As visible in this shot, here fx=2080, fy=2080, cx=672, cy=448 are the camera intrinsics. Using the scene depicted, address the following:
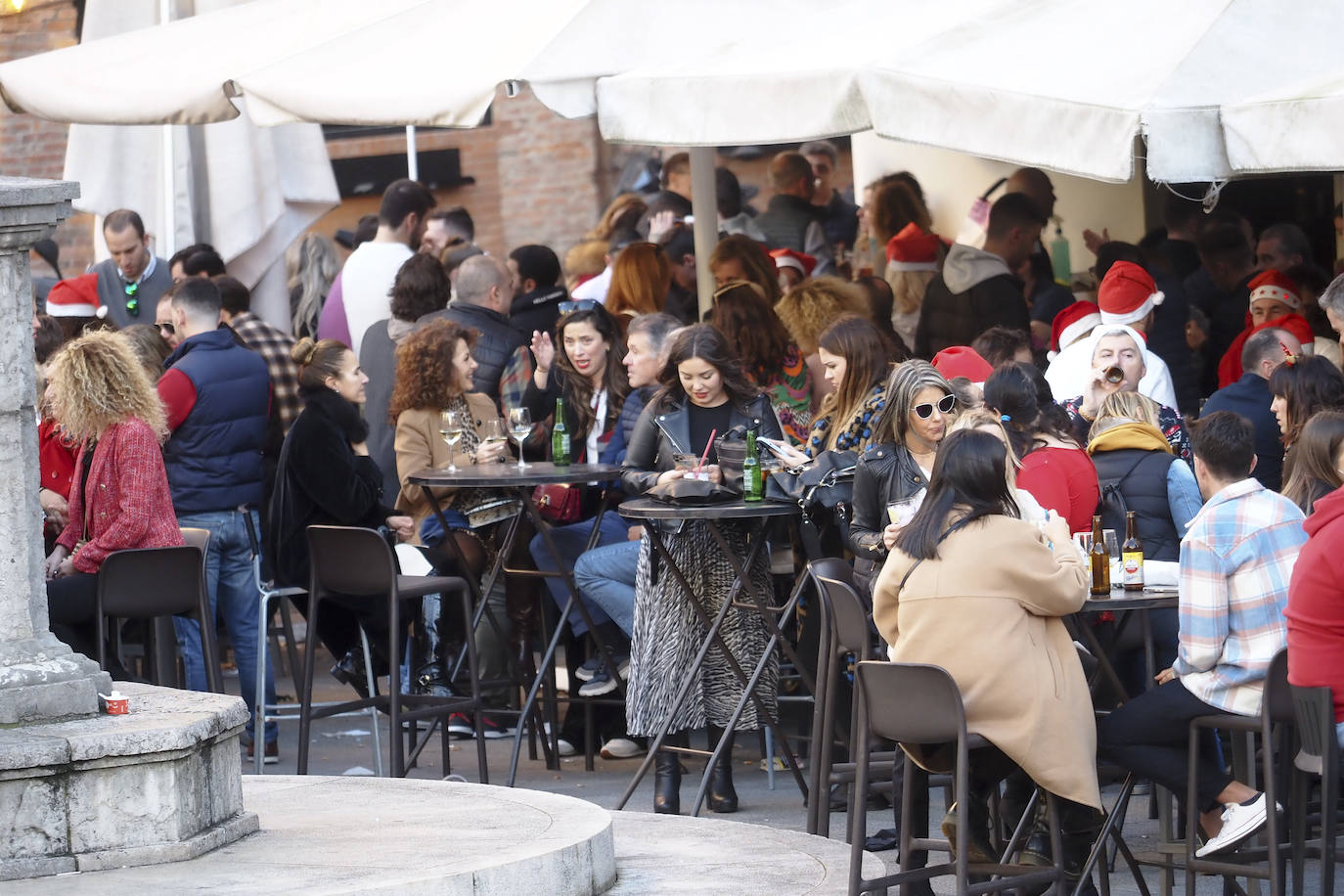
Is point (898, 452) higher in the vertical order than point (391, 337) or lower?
lower

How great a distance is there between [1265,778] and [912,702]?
91 cm

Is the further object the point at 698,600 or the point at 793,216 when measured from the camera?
the point at 793,216

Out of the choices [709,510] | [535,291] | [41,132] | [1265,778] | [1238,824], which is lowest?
[1238,824]

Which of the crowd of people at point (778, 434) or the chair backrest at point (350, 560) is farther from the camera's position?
the chair backrest at point (350, 560)

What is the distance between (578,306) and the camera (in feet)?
28.3

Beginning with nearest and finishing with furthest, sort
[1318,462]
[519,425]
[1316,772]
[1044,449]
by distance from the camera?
1. [1316,772]
2. [1318,462]
3. [1044,449]
4. [519,425]

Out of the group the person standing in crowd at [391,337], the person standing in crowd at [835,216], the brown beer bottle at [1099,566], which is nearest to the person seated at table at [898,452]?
the brown beer bottle at [1099,566]

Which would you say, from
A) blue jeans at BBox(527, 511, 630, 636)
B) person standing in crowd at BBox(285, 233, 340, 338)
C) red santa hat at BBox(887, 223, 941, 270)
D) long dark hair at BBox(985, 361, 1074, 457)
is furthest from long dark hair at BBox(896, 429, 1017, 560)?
person standing in crowd at BBox(285, 233, 340, 338)

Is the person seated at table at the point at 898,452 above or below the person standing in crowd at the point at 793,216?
below

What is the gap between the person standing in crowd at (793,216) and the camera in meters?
12.7

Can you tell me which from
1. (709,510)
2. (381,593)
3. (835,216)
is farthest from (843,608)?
(835,216)

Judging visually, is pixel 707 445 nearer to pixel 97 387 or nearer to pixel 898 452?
pixel 898 452

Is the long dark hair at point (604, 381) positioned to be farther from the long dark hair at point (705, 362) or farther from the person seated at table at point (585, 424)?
the long dark hair at point (705, 362)

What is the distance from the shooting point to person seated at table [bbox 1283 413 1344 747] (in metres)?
5.16
